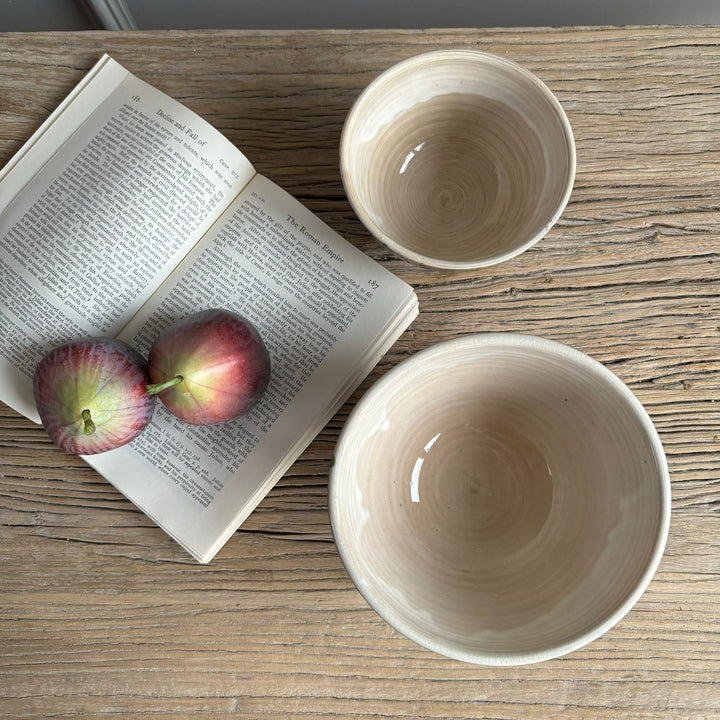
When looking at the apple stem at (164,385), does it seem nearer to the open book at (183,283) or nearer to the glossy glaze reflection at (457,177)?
the open book at (183,283)

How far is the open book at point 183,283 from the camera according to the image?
0.57 metres

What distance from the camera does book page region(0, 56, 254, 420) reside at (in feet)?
1.92

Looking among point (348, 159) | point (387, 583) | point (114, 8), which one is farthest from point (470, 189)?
point (114, 8)

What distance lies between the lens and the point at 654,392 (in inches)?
23.0

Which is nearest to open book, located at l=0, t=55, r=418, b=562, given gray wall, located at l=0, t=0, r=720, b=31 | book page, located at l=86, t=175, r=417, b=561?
book page, located at l=86, t=175, r=417, b=561

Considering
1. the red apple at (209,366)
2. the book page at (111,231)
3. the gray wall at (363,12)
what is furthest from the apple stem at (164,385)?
the gray wall at (363,12)

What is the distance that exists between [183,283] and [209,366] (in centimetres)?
12

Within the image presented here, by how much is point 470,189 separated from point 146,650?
477 mm

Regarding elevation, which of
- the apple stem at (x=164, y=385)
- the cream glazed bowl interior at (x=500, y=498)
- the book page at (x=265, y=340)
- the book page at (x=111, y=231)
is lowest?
the cream glazed bowl interior at (x=500, y=498)

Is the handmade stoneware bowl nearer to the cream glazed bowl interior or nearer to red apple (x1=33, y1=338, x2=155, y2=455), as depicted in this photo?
the cream glazed bowl interior

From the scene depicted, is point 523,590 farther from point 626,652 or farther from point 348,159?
point 348,159

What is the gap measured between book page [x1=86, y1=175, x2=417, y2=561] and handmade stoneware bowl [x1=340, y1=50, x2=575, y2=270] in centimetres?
6

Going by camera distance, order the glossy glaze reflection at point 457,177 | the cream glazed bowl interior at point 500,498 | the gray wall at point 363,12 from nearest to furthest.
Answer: the cream glazed bowl interior at point 500,498, the glossy glaze reflection at point 457,177, the gray wall at point 363,12

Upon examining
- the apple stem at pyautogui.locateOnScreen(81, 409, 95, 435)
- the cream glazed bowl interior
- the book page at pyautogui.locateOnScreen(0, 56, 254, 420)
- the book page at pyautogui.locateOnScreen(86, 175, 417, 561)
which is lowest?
the cream glazed bowl interior
